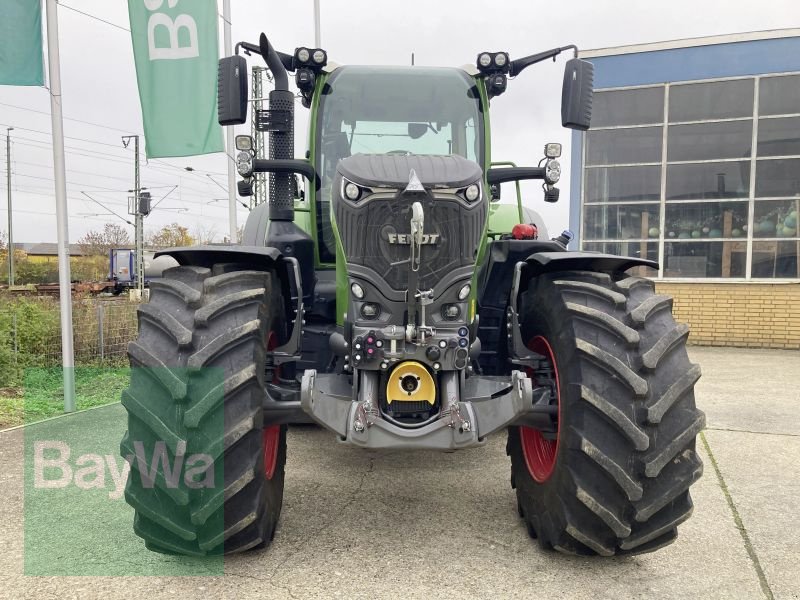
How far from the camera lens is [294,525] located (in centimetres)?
349

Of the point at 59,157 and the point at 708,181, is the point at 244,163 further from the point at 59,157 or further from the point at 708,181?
the point at 708,181

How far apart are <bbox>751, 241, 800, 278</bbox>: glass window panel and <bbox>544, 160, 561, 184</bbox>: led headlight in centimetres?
935

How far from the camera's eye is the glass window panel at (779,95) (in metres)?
11.6

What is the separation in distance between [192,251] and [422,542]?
6.05ft

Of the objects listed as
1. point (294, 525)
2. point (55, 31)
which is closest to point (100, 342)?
point (55, 31)

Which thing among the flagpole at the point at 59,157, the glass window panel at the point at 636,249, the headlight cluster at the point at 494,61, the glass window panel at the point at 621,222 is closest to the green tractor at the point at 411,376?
the headlight cluster at the point at 494,61

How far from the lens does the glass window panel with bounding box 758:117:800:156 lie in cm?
1166

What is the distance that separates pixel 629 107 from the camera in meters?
12.6

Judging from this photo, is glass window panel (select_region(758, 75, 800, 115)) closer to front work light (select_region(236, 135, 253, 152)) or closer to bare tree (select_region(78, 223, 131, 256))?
front work light (select_region(236, 135, 253, 152))

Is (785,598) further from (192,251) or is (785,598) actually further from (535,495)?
(192,251)

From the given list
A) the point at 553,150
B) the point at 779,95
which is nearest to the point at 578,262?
the point at 553,150

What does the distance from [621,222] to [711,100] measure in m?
2.67

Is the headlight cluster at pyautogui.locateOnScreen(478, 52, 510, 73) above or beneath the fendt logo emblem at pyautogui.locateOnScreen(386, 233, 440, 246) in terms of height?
above

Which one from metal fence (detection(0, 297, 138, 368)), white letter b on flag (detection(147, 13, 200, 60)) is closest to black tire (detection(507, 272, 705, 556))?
white letter b on flag (detection(147, 13, 200, 60))
